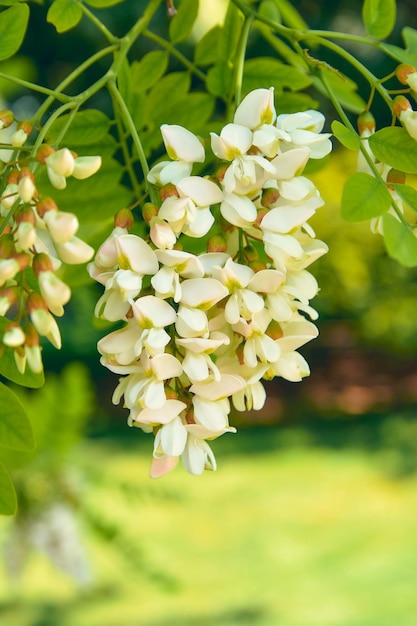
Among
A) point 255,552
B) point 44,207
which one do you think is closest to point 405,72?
point 44,207

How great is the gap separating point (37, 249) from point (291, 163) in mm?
128

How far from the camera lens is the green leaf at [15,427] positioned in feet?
1.61

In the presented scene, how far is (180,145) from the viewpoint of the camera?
451mm

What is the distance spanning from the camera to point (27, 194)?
391 millimetres

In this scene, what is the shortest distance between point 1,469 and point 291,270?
20 centimetres

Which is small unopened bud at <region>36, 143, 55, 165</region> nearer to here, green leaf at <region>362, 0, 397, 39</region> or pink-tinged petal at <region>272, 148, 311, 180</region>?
pink-tinged petal at <region>272, 148, 311, 180</region>

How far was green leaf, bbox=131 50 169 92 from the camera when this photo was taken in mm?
675

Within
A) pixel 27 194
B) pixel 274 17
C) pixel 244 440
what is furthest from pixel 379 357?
pixel 27 194

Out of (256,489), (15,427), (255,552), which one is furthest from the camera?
(256,489)

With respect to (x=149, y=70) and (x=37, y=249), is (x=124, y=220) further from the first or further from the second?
(x=149, y=70)

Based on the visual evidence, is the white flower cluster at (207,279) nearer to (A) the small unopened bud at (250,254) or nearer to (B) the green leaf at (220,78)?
(A) the small unopened bud at (250,254)

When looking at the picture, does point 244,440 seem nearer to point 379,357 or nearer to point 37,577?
point 379,357

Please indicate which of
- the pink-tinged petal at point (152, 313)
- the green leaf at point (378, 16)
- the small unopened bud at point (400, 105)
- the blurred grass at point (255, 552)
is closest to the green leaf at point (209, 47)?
the green leaf at point (378, 16)

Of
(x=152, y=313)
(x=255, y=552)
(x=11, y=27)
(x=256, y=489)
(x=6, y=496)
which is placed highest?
(x=11, y=27)
